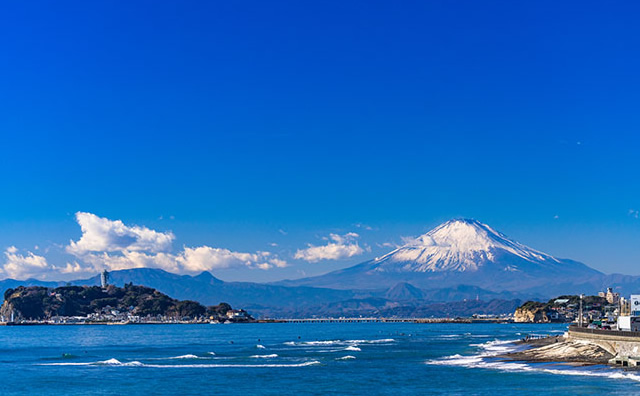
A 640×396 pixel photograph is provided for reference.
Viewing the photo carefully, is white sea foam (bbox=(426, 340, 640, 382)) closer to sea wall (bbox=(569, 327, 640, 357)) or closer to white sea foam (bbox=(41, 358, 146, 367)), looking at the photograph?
sea wall (bbox=(569, 327, 640, 357))

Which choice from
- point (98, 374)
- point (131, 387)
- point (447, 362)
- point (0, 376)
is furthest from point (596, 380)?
point (0, 376)

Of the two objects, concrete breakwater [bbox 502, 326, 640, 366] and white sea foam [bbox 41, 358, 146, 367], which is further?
white sea foam [bbox 41, 358, 146, 367]

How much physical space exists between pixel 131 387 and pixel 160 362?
28455 millimetres

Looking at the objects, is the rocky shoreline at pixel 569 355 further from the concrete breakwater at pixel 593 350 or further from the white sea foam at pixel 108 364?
the white sea foam at pixel 108 364

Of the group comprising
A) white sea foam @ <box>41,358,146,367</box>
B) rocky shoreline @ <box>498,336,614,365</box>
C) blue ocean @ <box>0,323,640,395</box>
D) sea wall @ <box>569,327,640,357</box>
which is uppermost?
sea wall @ <box>569,327,640,357</box>

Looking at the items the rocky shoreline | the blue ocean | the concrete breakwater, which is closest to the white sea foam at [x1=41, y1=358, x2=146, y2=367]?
the blue ocean

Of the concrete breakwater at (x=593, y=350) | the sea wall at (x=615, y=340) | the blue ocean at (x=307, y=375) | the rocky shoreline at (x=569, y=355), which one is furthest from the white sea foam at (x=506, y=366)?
the sea wall at (x=615, y=340)

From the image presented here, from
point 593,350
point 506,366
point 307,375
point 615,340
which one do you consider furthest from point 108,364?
point 615,340

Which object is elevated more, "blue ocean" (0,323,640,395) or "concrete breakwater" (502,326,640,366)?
"concrete breakwater" (502,326,640,366)

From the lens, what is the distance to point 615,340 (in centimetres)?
8538

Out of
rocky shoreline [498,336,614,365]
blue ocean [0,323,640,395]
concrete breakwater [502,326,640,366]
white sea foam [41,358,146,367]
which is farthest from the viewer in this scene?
white sea foam [41,358,146,367]

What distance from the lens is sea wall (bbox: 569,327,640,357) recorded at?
81.8m

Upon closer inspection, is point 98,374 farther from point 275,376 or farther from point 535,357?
point 535,357

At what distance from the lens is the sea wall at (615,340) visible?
8181 centimetres
